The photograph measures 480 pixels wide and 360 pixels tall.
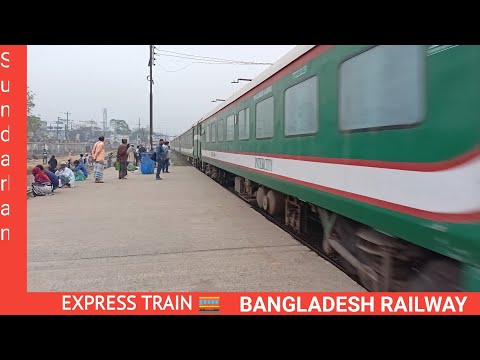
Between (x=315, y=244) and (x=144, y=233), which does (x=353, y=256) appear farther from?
(x=144, y=233)

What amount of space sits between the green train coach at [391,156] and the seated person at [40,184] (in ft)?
28.0

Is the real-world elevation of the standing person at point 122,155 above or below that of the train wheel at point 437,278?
above

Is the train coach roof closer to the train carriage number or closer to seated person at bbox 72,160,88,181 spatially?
the train carriage number

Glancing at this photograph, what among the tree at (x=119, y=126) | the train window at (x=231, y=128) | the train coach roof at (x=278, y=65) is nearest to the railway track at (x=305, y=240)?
the train window at (x=231, y=128)

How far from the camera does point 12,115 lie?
3.09 metres

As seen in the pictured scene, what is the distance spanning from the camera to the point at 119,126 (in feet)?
300

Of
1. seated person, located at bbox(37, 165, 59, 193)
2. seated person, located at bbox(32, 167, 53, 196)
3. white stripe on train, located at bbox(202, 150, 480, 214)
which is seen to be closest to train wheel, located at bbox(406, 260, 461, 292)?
white stripe on train, located at bbox(202, 150, 480, 214)

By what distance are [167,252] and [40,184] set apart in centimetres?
791

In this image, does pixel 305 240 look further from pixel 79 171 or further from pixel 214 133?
pixel 79 171

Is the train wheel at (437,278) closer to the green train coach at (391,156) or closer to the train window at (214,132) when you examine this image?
Result: the green train coach at (391,156)

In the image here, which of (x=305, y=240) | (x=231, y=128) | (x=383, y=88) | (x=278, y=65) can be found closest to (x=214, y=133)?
(x=231, y=128)

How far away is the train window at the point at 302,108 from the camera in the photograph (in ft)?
16.6

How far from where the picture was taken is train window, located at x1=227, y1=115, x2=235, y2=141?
11.3 meters

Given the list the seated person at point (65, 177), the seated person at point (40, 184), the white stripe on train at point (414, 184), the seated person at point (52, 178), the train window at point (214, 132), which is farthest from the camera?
the train window at point (214, 132)
